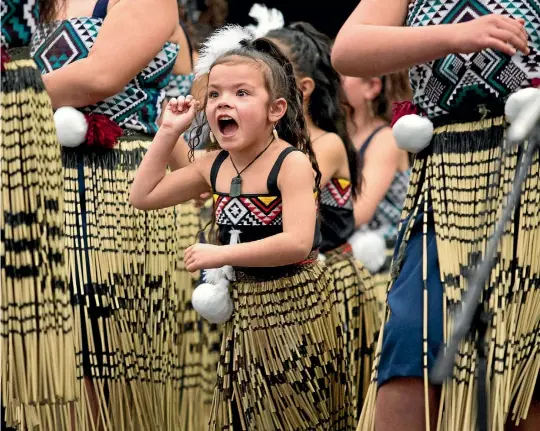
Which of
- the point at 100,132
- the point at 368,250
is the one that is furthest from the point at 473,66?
the point at 368,250

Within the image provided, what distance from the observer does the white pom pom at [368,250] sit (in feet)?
14.0

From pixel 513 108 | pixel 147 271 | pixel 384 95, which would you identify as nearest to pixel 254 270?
pixel 147 271

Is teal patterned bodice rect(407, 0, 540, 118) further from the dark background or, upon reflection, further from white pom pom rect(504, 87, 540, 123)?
the dark background

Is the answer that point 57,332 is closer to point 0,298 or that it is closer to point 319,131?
point 0,298

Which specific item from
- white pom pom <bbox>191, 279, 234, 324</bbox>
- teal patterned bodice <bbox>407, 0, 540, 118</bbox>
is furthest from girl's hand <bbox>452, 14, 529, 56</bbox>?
white pom pom <bbox>191, 279, 234, 324</bbox>

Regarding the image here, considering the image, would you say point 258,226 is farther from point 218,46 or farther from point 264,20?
point 264,20

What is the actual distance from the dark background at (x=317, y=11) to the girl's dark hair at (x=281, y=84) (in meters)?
3.54

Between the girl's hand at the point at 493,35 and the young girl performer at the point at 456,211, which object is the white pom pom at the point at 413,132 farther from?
the girl's hand at the point at 493,35

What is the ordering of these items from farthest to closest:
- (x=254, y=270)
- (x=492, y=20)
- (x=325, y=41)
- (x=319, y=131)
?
(x=325, y=41) < (x=319, y=131) < (x=254, y=270) < (x=492, y=20)

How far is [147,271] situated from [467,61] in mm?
1235

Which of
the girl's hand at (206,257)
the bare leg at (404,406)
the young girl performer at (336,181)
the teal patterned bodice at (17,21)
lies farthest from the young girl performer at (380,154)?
the teal patterned bodice at (17,21)

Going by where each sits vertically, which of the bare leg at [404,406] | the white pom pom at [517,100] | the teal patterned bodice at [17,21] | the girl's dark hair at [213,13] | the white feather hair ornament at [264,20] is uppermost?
the girl's dark hair at [213,13]

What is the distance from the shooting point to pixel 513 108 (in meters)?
2.14

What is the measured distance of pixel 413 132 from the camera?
7.63 feet
